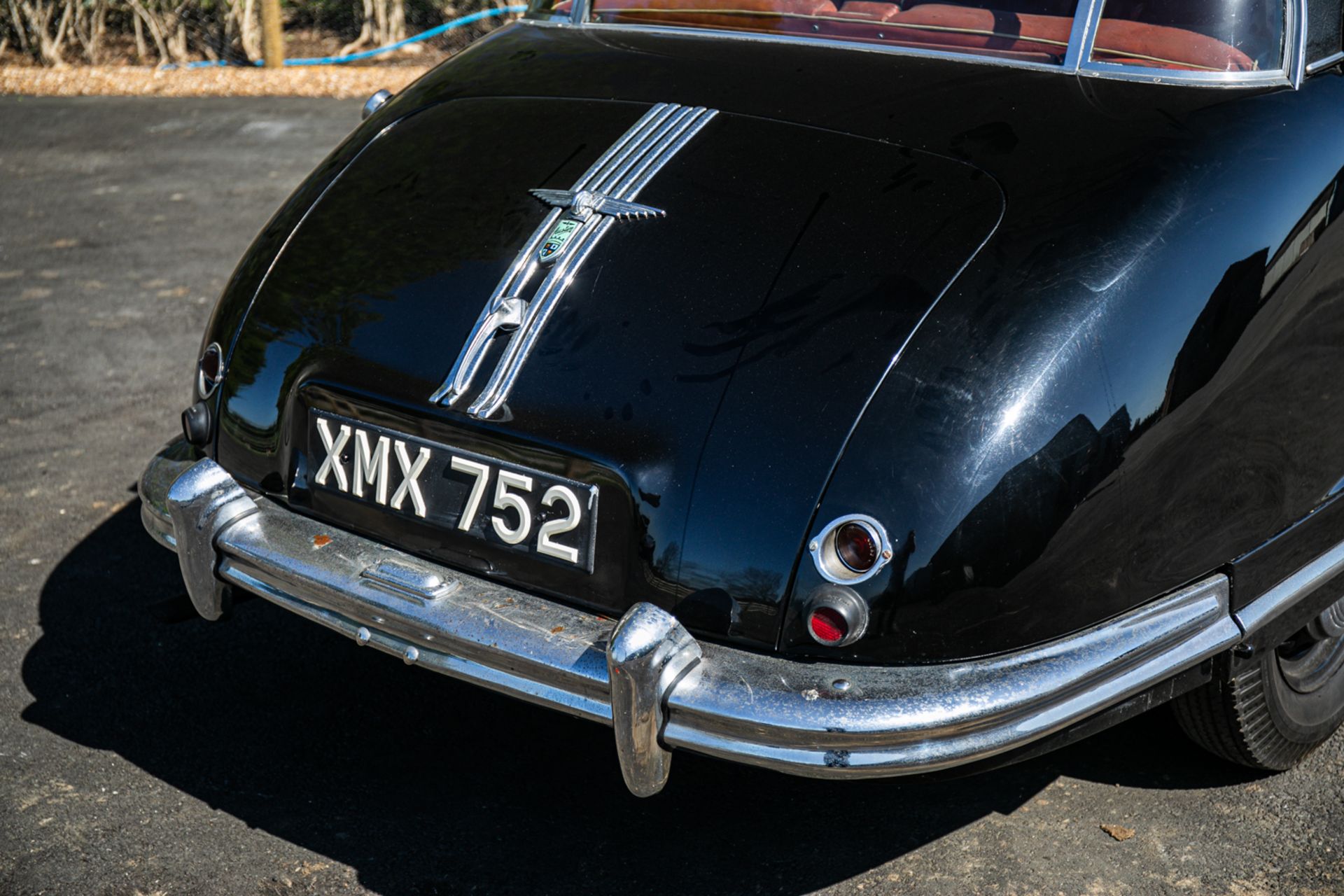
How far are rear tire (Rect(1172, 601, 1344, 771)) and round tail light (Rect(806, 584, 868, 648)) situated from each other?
921 mm

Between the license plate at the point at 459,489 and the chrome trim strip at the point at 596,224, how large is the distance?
124 millimetres

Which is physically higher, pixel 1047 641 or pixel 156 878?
pixel 1047 641

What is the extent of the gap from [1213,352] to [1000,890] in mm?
1130

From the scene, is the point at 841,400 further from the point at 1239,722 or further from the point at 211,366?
the point at 211,366

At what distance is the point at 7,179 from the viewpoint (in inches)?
314

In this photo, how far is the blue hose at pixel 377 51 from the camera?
10.7 m

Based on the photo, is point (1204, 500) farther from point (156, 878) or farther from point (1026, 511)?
point (156, 878)

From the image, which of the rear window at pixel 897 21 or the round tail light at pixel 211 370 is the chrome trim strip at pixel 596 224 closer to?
the rear window at pixel 897 21

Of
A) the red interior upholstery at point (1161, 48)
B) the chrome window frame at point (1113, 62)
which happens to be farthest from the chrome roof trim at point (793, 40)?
the red interior upholstery at point (1161, 48)

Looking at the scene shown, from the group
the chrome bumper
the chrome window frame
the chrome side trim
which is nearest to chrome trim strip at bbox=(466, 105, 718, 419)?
the chrome bumper

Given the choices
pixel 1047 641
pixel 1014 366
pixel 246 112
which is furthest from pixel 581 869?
pixel 246 112

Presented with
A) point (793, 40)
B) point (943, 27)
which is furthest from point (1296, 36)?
point (793, 40)

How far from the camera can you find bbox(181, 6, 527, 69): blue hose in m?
10.7

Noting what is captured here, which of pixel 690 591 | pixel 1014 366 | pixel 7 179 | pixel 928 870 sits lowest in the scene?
pixel 7 179
